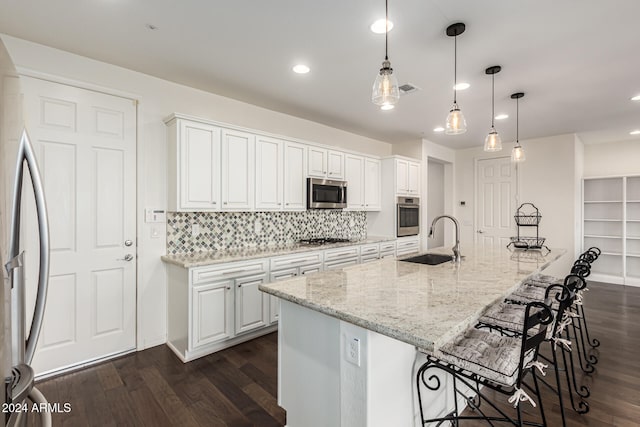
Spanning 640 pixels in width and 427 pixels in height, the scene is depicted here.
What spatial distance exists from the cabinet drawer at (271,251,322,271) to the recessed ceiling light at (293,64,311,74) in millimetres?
1858

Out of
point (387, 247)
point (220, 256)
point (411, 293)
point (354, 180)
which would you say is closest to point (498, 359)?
point (411, 293)

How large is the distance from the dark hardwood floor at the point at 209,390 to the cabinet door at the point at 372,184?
2.73m

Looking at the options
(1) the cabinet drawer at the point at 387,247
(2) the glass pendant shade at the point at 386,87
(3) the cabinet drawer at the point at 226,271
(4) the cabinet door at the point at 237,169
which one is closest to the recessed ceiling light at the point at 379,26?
(2) the glass pendant shade at the point at 386,87

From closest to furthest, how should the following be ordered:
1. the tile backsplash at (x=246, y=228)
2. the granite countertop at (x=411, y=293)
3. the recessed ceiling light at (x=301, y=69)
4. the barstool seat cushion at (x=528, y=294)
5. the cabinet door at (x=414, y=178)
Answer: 1. the granite countertop at (x=411, y=293)
2. the barstool seat cushion at (x=528, y=294)
3. the recessed ceiling light at (x=301, y=69)
4. the tile backsplash at (x=246, y=228)
5. the cabinet door at (x=414, y=178)

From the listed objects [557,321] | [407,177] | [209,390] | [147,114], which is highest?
[147,114]

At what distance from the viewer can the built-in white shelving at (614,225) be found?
558cm

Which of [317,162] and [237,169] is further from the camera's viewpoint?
[317,162]

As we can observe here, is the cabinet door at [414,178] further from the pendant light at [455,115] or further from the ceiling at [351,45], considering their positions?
the pendant light at [455,115]

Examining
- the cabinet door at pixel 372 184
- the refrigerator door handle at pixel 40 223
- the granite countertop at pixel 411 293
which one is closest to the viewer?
the refrigerator door handle at pixel 40 223

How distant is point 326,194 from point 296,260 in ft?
3.78

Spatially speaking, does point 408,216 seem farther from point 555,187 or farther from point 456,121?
point 456,121

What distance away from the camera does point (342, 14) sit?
2.06 metres

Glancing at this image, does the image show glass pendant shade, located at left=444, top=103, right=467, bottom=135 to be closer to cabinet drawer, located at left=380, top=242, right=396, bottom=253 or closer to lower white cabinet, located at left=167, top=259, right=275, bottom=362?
lower white cabinet, located at left=167, top=259, right=275, bottom=362

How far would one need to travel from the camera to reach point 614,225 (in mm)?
5812
